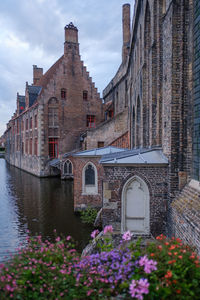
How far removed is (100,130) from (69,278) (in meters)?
19.6

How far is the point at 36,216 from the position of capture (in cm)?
1328

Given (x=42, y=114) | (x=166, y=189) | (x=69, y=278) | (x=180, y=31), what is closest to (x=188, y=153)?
(x=166, y=189)

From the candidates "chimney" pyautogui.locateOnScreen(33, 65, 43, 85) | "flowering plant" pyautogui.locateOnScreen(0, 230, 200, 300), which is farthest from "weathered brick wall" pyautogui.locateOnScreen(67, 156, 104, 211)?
"chimney" pyautogui.locateOnScreen(33, 65, 43, 85)

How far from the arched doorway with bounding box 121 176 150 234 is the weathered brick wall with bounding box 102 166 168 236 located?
0.13 m

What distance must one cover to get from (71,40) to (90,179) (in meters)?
20.3

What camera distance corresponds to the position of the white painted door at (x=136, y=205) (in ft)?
27.1

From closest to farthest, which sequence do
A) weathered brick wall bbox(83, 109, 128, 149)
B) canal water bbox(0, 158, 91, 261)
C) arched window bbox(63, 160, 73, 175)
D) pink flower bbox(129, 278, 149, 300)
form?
pink flower bbox(129, 278, 149, 300), canal water bbox(0, 158, 91, 261), weathered brick wall bbox(83, 109, 128, 149), arched window bbox(63, 160, 73, 175)

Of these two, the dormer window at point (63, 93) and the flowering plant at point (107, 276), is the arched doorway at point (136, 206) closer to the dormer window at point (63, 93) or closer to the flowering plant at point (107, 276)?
the flowering plant at point (107, 276)

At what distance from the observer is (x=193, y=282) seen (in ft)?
10.4

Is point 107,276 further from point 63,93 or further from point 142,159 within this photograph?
point 63,93

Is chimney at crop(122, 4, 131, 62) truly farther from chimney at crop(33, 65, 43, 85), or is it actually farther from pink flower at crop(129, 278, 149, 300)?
pink flower at crop(129, 278, 149, 300)

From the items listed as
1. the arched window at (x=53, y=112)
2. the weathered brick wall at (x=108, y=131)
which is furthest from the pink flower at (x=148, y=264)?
A: the arched window at (x=53, y=112)

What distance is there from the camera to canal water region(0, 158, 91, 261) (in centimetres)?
1048

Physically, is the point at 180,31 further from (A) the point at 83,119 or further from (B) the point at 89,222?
(A) the point at 83,119
